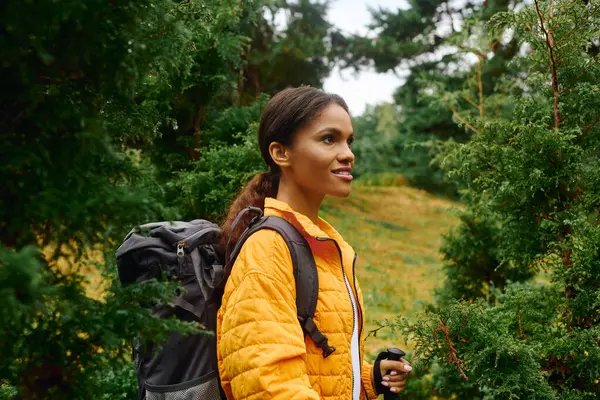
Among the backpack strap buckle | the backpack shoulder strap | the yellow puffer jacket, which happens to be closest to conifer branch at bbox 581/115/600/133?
the yellow puffer jacket

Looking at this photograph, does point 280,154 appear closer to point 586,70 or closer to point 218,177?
point 586,70

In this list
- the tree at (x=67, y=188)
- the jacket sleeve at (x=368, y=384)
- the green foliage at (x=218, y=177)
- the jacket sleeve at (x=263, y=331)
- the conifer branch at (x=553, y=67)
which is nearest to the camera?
the tree at (x=67, y=188)

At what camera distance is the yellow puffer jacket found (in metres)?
1.46

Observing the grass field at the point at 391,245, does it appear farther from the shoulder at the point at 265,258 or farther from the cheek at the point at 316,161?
the shoulder at the point at 265,258

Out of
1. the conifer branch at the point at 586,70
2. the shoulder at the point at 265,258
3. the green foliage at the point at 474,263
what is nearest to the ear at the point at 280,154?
the shoulder at the point at 265,258

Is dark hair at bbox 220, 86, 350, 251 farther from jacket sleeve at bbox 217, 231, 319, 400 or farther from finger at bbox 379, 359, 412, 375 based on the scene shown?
finger at bbox 379, 359, 412, 375

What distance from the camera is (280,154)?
199 cm

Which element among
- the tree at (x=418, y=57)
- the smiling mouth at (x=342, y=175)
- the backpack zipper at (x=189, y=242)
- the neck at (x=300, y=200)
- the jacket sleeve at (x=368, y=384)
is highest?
the tree at (x=418, y=57)

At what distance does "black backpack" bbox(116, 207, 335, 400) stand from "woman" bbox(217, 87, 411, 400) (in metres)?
0.05

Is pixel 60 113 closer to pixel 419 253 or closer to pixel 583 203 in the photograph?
pixel 583 203

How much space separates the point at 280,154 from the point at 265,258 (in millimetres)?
529

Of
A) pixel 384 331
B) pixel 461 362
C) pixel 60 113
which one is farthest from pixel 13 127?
pixel 384 331

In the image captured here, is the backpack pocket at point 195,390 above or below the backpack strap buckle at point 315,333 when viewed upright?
below

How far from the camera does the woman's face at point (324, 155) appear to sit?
1.89m
